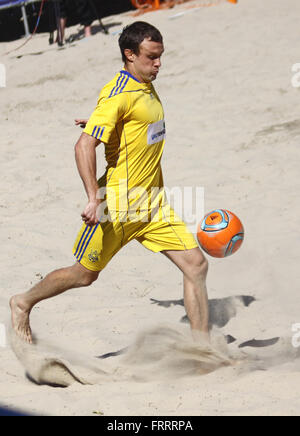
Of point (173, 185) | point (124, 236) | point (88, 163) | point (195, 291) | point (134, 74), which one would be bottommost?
point (173, 185)

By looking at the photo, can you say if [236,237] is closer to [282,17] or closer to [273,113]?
[273,113]

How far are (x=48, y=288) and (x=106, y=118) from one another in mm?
1201

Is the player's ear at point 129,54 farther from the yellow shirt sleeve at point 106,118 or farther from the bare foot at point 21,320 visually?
the bare foot at point 21,320

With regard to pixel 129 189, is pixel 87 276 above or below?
below

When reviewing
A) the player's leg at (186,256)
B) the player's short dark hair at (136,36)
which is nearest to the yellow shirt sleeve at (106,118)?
the player's short dark hair at (136,36)

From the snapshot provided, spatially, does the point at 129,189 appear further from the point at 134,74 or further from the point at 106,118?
the point at 134,74

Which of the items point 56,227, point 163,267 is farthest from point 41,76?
point 163,267

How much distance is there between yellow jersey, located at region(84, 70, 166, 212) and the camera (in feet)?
13.4

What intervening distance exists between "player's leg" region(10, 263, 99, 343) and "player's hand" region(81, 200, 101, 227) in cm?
50

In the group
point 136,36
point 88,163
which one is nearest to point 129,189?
point 88,163

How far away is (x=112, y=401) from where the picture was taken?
3.85 metres

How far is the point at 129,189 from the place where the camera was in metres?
4.36

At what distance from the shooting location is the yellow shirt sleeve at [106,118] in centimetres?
405

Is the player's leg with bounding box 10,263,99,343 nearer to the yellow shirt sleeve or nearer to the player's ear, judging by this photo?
the yellow shirt sleeve
